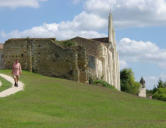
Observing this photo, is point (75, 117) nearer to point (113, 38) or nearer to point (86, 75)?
point (86, 75)

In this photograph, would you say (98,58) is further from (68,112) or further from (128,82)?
(68,112)

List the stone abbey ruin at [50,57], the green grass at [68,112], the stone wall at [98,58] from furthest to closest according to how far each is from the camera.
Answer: the stone wall at [98,58] → the stone abbey ruin at [50,57] → the green grass at [68,112]

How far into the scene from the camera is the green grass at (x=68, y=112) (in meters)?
12.2

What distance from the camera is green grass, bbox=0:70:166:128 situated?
12.2 meters

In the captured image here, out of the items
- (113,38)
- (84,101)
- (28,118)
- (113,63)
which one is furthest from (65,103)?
(113,38)

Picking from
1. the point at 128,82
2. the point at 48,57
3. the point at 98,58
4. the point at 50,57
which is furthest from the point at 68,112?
the point at 128,82

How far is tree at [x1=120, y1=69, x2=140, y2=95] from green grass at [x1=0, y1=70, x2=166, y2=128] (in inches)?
2840

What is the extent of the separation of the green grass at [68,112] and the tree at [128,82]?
72.1m

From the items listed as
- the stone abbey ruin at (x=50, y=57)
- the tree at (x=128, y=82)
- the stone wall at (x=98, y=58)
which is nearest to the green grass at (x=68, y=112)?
the stone abbey ruin at (x=50, y=57)

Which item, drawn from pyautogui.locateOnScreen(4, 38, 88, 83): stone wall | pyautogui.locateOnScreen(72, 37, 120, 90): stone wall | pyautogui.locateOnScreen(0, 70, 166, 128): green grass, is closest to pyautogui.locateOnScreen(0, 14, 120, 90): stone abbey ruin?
pyautogui.locateOnScreen(4, 38, 88, 83): stone wall

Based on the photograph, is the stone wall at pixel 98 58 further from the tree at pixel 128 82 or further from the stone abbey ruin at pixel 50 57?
the tree at pixel 128 82

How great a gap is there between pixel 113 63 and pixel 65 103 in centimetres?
6424

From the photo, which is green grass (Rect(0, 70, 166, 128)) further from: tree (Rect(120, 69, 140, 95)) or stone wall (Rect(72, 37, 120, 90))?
tree (Rect(120, 69, 140, 95))

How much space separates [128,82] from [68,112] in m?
86.5
